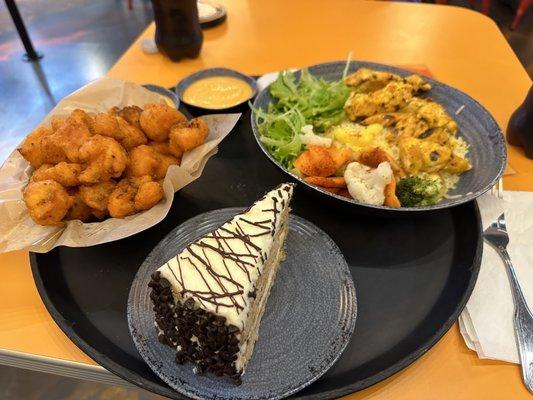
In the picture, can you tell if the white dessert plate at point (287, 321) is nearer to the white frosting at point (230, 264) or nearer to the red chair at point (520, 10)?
the white frosting at point (230, 264)

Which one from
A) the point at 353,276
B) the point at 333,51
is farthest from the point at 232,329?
the point at 333,51

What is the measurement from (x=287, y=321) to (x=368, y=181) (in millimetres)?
626

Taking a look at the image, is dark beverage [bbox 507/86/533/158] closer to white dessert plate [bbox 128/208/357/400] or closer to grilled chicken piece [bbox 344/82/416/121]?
grilled chicken piece [bbox 344/82/416/121]

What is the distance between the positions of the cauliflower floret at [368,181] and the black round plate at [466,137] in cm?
7

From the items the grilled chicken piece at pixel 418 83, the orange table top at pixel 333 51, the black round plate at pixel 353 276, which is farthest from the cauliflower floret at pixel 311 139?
the orange table top at pixel 333 51

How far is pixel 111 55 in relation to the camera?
5.00 meters

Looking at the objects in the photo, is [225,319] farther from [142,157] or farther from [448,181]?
[448,181]

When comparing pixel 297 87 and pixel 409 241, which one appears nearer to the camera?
pixel 409 241

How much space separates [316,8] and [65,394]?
120 inches

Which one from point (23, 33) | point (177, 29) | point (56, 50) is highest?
point (177, 29)

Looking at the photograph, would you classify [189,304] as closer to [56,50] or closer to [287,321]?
[287,321]

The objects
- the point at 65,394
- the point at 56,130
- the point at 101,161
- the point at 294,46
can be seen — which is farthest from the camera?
the point at 294,46


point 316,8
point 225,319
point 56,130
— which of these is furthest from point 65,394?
point 316,8

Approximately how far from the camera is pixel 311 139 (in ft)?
5.97
